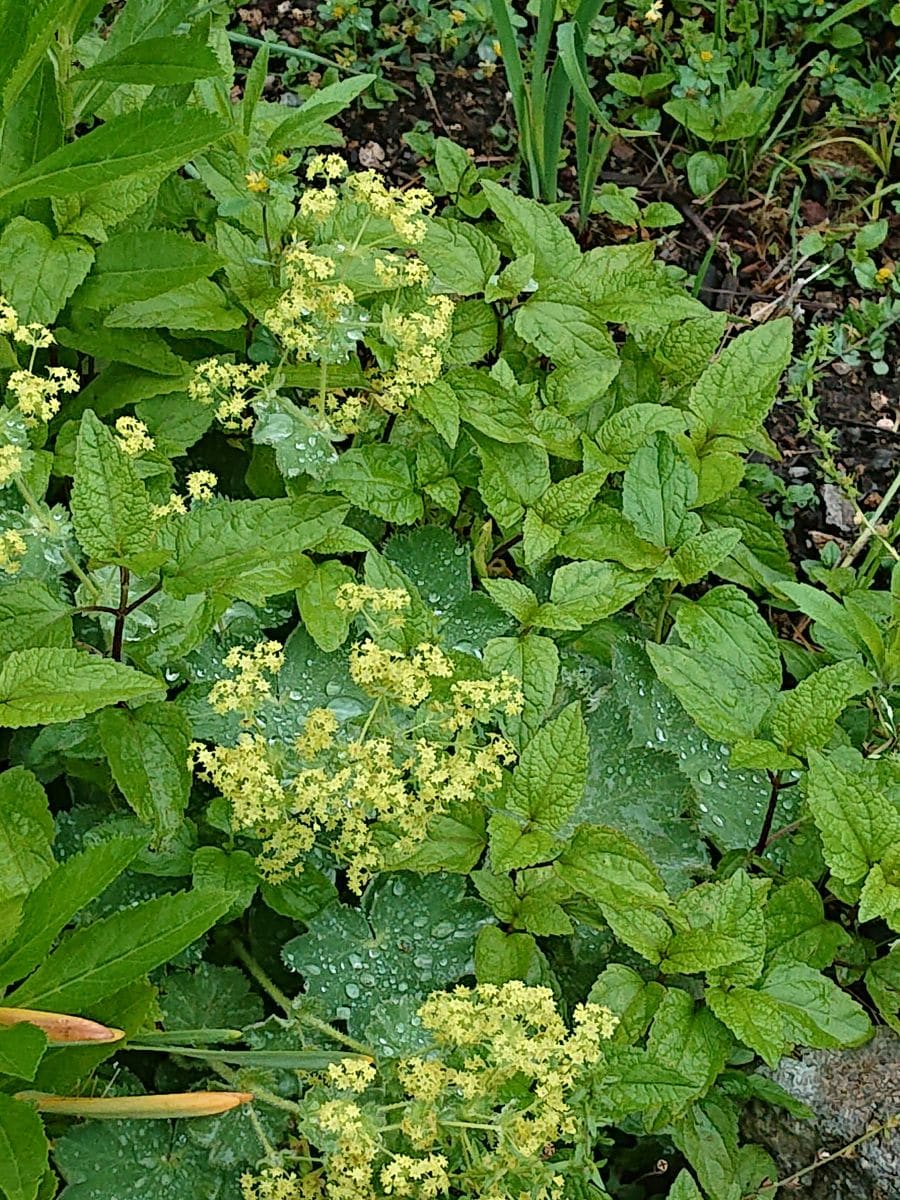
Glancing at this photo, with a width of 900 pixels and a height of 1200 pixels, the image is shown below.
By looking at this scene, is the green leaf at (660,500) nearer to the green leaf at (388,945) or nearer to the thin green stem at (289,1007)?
the green leaf at (388,945)

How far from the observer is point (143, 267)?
2.09 m

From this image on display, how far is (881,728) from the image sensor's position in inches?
89.3

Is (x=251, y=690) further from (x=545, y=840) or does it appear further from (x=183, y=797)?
(x=545, y=840)

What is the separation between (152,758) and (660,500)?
3.10 ft

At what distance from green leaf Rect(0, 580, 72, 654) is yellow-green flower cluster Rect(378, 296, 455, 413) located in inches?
24.5

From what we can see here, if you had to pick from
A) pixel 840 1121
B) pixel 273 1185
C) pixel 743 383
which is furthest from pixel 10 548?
pixel 840 1121

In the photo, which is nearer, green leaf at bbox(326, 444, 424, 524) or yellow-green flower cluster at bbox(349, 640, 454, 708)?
yellow-green flower cluster at bbox(349, 640, 454, 708)

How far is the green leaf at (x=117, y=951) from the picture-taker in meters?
1.55

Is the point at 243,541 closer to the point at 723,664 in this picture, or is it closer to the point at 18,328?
the point at 18,328

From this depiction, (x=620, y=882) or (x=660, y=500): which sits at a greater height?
(x=660, y=500)

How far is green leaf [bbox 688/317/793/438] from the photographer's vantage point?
2.36 metres

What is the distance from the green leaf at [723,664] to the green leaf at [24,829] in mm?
920

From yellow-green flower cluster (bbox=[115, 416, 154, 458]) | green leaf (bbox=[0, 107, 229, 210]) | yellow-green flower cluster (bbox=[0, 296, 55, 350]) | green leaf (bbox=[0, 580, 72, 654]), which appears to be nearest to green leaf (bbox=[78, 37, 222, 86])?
green leaf (bbox=[0, 107, 229, 210])

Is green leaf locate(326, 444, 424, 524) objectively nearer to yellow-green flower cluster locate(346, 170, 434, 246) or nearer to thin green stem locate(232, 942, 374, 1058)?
yellow-green flower cluster locate(346, 170, 434, 246)
